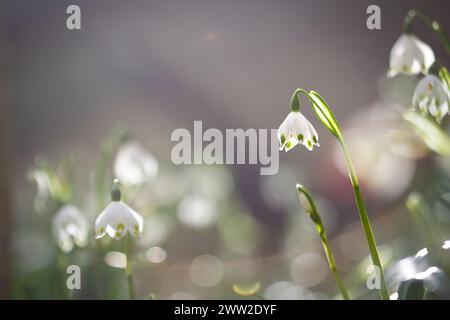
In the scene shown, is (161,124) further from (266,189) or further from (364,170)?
(364,170)

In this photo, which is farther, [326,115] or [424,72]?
[424,72]

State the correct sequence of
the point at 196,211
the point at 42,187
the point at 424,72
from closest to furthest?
the point at 424,72, the point at 42,187, the point at 196,211

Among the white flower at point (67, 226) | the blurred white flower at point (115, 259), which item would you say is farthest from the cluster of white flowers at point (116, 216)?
the blurred white flower at point (115, 259)

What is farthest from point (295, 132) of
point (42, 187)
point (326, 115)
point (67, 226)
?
point (42, 187)

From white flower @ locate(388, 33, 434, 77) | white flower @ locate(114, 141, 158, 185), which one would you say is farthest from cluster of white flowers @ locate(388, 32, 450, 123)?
white flower @ locate(114, 141, 158, 185)

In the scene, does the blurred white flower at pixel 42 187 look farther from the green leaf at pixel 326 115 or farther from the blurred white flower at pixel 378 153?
the blurred white flower at pixel 378 153

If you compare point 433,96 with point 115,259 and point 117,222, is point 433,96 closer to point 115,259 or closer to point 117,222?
point 117,222

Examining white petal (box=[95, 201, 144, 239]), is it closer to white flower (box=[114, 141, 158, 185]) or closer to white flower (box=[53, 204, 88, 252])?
white flower (box=[53, 204, 88, 252])
